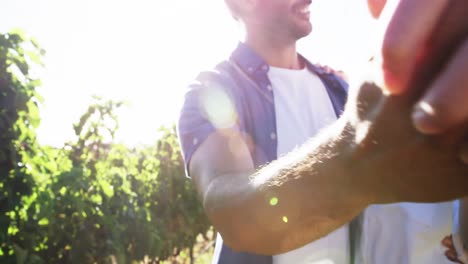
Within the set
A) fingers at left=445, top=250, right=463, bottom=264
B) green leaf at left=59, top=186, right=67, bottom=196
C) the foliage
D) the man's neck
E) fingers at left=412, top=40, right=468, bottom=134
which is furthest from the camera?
green leaf at left=59, top=186, right=67, bottom=196

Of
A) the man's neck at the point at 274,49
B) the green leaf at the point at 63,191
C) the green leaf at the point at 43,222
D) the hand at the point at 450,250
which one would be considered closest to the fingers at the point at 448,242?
the hand at the point at 450,250

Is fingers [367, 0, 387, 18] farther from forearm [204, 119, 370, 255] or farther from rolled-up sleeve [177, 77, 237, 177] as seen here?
rolled-up sleeve [177, 77, 237, 177]

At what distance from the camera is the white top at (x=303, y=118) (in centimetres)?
162

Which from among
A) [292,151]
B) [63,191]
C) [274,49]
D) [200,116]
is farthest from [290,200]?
[63,191]

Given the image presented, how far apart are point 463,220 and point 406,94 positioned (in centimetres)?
68

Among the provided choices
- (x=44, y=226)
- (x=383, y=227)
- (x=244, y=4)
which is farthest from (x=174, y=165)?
(x=383, y=227)

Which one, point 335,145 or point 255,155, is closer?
point 335,145

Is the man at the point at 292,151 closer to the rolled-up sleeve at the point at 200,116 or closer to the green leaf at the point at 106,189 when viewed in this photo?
the rolled-up sleeve at the point at 200,116

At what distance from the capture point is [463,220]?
110 cm

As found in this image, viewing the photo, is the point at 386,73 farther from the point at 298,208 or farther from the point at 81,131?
the point at 81,131

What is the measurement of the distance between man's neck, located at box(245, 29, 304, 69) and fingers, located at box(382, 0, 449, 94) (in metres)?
1.76

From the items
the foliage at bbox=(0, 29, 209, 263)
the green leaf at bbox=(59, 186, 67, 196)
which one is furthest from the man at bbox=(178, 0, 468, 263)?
the green leaf at bbox=(59, 186, 67, 196)

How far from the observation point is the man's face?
2322 mm

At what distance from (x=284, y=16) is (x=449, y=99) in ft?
6.20
